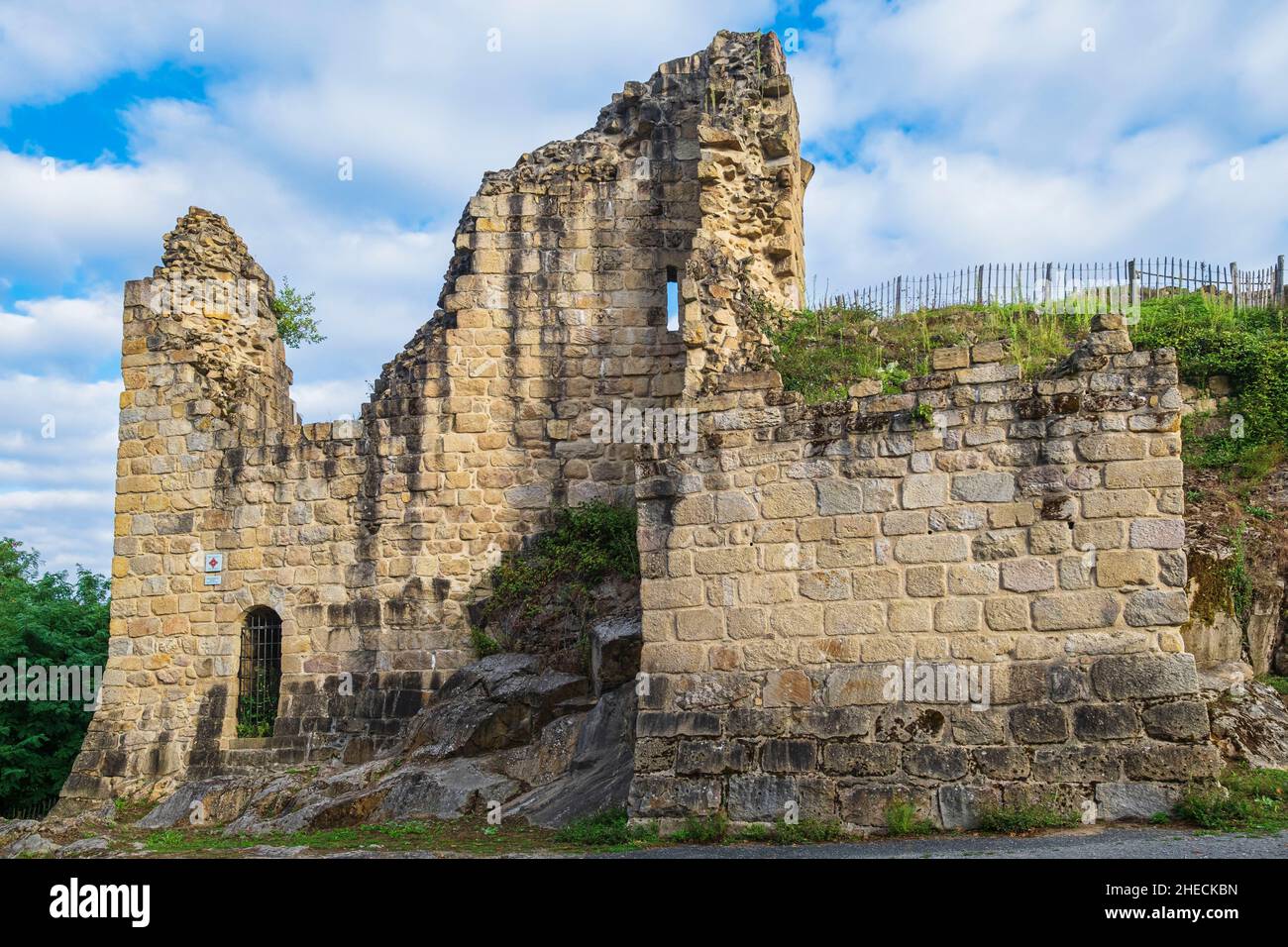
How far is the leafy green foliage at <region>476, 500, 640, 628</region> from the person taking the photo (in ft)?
47.6

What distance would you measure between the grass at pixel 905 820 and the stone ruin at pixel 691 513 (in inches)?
3.8

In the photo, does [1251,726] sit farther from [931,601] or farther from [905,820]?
[905,820]

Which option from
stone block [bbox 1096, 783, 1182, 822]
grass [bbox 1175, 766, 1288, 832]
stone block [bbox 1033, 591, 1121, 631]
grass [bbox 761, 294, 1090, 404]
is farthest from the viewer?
grass [bbox 761, 294, 1090, 404]

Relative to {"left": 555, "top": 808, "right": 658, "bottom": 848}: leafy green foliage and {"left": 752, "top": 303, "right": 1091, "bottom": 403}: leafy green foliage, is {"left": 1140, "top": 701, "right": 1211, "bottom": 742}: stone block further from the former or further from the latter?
{"left": 752, "top": 303, "right": 1091, "bottom": 403}: leafy green foliage

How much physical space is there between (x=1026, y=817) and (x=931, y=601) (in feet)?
5.83

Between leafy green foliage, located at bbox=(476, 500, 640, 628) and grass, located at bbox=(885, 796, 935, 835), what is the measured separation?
5.82 metres

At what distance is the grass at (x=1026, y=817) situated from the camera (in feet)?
28.5

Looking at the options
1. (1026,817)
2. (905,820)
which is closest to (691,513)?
(905,820)

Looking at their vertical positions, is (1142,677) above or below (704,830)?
above

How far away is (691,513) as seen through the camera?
1032cm

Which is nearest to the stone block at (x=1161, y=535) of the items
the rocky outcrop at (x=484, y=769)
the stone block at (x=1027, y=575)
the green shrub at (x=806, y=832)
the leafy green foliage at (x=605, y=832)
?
the stone block at (x=1027, y=575)

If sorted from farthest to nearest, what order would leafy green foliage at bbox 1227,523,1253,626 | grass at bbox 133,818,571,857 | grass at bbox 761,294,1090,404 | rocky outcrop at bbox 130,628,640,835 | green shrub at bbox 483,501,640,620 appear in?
green shrub at bbox 483,501,640,620
grass at bbox 761,294,1090,404
rocky outcrop at bbox 130,628,640,835
leafy green foliage at bbox 1227,523,1253,626
grass at bbox 133,818,571,857

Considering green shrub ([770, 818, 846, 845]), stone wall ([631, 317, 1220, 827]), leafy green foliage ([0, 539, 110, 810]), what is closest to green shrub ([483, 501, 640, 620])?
stone wall ([631, 317, 1220, 827])

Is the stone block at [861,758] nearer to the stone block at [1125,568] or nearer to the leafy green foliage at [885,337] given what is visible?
the stone block at [1125,568]
